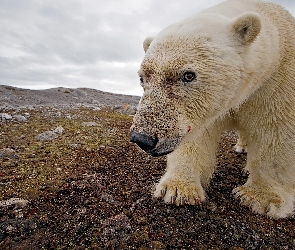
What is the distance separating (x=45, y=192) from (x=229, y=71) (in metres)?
2.51

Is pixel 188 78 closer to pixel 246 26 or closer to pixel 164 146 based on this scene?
pixel 164 146

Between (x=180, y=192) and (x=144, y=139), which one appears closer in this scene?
(x=144, y=139)

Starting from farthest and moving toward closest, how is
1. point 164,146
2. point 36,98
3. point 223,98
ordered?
point 36,98
point 223,98
point 164,146

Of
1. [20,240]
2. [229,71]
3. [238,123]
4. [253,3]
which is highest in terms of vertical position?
[253,3]

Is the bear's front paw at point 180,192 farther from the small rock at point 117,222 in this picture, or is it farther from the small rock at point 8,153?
the small rock at point 8,153

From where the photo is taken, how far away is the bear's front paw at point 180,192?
11.9 feet

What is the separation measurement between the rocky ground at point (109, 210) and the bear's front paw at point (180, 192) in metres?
0.09

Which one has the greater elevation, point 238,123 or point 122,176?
point 238,123

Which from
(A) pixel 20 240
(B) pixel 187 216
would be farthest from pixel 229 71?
(A) pixel 20 240

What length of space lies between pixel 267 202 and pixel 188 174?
1014 millimetres

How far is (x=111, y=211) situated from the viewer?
11.1 feet

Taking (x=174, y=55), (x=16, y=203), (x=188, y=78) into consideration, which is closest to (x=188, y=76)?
(x=188, y=78)

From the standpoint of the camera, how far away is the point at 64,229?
9.97 feet

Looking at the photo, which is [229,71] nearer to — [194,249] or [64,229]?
[194,249]
